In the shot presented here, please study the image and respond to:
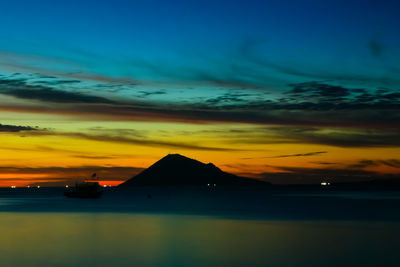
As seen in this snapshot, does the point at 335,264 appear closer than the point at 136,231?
Yes

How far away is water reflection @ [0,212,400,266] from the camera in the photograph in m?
39.9

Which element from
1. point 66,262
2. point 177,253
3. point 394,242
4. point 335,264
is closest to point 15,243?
point 66,262

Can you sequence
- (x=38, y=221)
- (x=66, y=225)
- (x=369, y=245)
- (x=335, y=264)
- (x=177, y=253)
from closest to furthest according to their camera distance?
(x=335, y=264) → (x=177, y=253) → (x=369, y=245) → (x=66, y=225) → (x=38, y=221)

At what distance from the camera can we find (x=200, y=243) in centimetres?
4959

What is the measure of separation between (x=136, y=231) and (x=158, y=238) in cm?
674

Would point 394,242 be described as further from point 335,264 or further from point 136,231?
point 136,231

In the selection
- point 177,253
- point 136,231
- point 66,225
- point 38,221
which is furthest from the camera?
point 38,221

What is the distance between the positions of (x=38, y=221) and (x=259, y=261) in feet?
142

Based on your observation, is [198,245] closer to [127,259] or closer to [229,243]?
[229,243]

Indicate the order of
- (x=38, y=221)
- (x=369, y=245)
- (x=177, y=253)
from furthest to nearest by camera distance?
1. (x=38, y=221)
2. (x=369, y=245)
3. (x=177, y=253)

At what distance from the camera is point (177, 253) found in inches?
1715

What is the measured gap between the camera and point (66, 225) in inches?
2687

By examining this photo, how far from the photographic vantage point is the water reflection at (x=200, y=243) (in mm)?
39875

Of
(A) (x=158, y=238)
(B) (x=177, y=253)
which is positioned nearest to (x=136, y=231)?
(A) (x=158, y=238)
